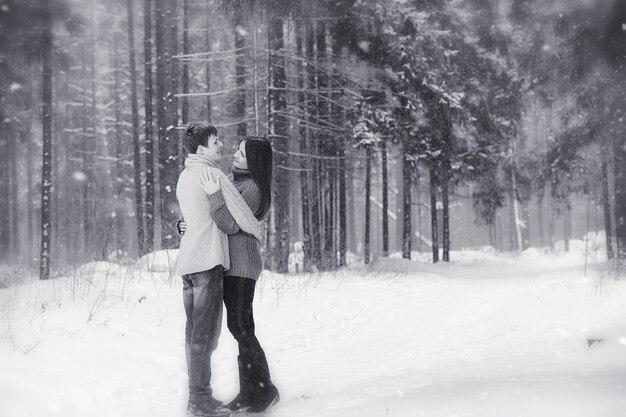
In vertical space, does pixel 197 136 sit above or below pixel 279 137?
below

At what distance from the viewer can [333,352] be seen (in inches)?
253

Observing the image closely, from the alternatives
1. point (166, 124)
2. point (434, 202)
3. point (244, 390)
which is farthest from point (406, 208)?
point (244, 390)

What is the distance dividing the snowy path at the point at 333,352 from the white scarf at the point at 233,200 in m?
1.36

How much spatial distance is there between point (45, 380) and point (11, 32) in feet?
44.2

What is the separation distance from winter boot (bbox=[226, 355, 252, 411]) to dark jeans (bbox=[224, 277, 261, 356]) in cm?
8

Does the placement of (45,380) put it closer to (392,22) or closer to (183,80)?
(183,80)

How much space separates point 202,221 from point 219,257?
288 mm

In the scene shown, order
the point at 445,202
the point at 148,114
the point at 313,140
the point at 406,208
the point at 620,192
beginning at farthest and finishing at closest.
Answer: the point at 445,202 → the point at 406,208 → the point at 313,140 → the point at 148,114 → the point at 620,192

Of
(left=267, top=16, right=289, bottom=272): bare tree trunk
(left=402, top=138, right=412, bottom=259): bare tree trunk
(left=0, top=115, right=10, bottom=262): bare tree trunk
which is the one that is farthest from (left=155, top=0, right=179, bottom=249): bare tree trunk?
(left=0, top=115, right=10, bottom=262): bare tree trunk

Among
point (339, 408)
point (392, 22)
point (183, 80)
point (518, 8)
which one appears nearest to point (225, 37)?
point (183, 80)

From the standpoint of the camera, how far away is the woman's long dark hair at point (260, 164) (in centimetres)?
427

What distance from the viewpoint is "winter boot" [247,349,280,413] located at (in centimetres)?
420

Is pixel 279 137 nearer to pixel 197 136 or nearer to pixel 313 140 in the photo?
pixel 313 140

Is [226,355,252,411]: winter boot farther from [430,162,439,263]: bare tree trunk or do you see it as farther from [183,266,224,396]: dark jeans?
[430,162,439,263]: bare tree trunk
